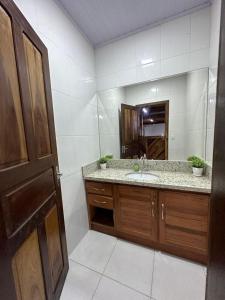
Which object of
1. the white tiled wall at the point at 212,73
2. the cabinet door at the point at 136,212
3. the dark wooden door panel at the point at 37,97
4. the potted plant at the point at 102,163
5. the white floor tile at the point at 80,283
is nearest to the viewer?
the dark wooden door panel at the point at 37,97

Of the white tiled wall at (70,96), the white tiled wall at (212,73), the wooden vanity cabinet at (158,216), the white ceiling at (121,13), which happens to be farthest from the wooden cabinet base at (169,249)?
the white ceiling at (121,13)

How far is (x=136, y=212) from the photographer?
1.56 metres

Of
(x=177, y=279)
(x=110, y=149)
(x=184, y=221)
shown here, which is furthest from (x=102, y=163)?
(x=177, y=279)

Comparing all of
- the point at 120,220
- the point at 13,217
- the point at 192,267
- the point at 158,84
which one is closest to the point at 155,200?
the point at 120,220

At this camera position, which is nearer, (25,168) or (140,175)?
(25,168)

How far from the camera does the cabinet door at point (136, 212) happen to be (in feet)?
4.84

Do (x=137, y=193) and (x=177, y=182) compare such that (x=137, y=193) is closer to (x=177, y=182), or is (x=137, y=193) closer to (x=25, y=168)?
(x=177, y=182)

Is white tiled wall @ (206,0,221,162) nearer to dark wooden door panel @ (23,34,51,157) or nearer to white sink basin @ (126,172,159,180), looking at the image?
white sink basin @ (126,172,159,180)

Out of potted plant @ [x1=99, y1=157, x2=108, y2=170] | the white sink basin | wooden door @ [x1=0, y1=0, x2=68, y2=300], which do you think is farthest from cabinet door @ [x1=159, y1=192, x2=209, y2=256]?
wooden door @ [x1=0, y1=0, x2=68, y2=300]

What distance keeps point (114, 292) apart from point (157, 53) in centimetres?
246

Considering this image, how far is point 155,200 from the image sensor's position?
1435mm

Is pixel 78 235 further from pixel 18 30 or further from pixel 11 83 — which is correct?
pixel 18 30

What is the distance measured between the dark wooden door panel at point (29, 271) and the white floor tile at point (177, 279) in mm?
897

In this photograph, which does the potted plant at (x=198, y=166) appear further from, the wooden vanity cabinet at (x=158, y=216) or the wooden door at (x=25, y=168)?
the wooden door at (x=25, y=168)
